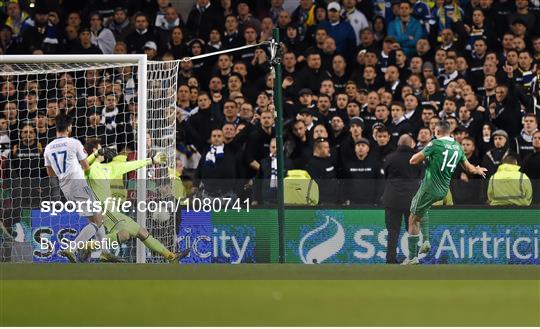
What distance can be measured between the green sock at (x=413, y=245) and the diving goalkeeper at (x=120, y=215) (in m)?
2.14

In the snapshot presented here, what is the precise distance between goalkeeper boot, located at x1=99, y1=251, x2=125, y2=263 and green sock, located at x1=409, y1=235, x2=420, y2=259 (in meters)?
2.72

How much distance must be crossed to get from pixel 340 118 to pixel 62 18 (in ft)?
15.4

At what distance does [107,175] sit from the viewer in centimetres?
1322

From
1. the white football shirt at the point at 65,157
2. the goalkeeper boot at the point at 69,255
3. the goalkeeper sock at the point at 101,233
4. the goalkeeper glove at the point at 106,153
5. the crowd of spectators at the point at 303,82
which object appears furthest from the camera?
the crowd of spectators at the point at 303,82

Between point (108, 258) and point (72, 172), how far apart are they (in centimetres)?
99

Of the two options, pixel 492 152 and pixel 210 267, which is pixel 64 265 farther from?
pixel 492 152

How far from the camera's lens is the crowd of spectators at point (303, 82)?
1566 centimetres

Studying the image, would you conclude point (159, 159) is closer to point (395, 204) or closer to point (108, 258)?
point (108, 258)

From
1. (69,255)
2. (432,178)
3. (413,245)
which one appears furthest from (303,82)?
(69,255)

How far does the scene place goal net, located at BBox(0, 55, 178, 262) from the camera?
1311 centimetres

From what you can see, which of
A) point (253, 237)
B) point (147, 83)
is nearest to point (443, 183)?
point (253, 237)

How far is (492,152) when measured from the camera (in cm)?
1593

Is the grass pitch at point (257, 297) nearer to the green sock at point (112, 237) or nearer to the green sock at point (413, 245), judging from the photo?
the green sock at point (413, 245)

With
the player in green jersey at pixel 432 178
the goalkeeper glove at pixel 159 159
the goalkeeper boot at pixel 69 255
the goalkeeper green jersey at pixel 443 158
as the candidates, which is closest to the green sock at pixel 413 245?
the player in green jersey at pixel 432 178
